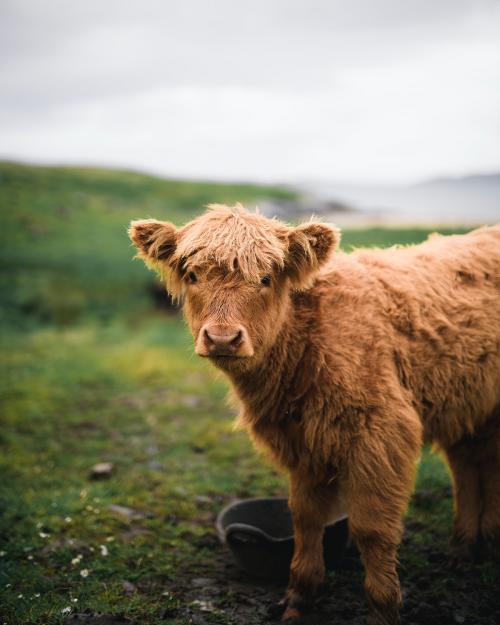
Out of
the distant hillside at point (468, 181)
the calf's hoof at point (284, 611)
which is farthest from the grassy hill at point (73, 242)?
the calf's hoof at point (284, 611)

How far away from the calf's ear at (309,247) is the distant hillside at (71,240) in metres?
13.9

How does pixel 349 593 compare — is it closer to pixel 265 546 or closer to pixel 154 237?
pixel 265 546

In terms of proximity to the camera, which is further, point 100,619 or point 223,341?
point 100,619

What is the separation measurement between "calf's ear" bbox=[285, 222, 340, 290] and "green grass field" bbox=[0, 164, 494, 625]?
A: 143 centimetres

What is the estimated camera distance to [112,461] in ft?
23.6

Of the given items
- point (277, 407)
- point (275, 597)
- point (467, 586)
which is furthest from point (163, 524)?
point (467, 586)

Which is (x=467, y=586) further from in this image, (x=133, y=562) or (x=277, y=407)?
(x=133, y=562)

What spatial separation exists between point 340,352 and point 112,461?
178 inches

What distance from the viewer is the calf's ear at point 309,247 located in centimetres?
385

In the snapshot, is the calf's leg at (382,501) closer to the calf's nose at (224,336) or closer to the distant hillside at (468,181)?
the calf's nose at (224,336)

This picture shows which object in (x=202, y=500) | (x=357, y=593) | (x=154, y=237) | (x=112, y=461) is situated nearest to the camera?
(x=154, y=237)

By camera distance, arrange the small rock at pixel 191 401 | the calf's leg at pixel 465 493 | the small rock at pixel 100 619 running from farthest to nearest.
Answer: the small rock at pixel 191 401 → the calf's leg at pixel 465 493 → the small rock at pixel 100 619

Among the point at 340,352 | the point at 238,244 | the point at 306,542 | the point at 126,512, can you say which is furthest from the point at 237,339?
the point at 126,512

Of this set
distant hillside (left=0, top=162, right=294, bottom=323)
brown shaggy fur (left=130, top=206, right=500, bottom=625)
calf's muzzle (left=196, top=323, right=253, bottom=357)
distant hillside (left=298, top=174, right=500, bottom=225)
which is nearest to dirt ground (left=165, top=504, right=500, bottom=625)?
brown shaggy fur (left=130, top=206, right=500, bottom=625)
